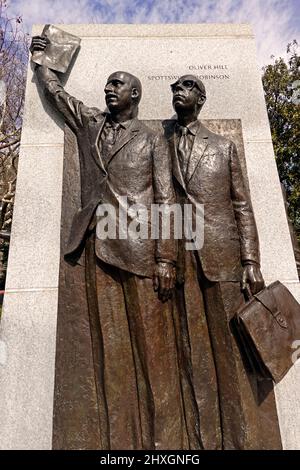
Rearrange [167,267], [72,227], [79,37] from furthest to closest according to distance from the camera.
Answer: [79,37] < [72,227] < [167,267]

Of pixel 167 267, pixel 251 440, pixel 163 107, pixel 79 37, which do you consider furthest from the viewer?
pixel 79 37

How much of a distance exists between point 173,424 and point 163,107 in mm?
3093

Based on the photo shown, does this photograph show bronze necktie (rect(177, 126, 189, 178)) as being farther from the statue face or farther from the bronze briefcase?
the bronze briefcase

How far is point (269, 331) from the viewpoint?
2893mm

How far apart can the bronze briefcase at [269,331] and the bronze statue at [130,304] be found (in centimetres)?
61

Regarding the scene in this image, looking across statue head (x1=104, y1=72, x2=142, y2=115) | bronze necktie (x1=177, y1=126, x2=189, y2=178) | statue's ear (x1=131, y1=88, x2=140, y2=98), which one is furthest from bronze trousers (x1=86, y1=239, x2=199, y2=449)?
statue's ear (x1=131, y1=88, x2=140, y2=98)

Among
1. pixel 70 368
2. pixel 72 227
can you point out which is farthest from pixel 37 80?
pixel 70 368

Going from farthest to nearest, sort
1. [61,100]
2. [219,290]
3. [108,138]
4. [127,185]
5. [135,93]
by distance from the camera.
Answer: [61,100] → [135,93] → [108,138] → [127,185] → [219,290]

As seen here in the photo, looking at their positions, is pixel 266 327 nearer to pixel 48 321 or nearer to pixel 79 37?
pixel 48 321

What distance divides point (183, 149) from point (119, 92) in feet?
2.62

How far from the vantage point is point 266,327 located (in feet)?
9.48

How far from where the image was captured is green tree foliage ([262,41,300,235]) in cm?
1417

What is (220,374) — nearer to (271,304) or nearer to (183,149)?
(271,304)

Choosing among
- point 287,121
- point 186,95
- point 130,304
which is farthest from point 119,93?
point 287,121
